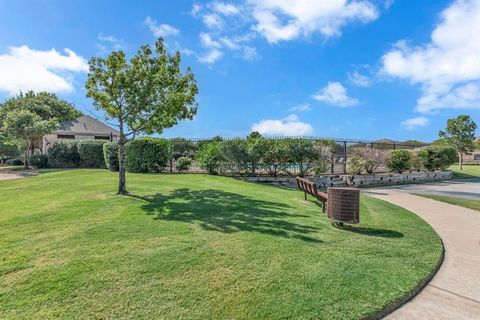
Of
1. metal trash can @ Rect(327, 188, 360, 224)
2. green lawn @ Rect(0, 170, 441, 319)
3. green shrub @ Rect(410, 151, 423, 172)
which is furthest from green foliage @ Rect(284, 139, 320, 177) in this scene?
green shrub @ Rect(410, 151, 423, 172)

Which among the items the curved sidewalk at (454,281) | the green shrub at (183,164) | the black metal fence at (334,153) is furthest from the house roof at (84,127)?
the curved sidewalk at (454,281)

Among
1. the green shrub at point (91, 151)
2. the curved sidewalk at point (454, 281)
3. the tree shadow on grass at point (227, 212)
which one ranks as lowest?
the curved sidewalk at point (454, 281)

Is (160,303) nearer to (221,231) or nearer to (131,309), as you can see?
(131,309)

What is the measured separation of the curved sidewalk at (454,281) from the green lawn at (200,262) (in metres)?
0.18

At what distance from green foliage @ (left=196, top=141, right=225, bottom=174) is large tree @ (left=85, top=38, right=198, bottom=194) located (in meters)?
5.46

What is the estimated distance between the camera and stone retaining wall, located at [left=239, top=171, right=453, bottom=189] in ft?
46.6

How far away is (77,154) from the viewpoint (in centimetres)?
2355

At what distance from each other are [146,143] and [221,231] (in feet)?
37.0

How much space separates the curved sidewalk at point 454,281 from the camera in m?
3.17

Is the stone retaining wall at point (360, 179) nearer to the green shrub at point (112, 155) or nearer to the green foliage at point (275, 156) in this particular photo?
the green foliage at point (275, 156)

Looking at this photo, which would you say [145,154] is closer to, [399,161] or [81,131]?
[399,161]

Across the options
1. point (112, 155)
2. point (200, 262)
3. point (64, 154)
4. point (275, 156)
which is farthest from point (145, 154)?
point (200, 262)

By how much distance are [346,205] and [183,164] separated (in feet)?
37.8

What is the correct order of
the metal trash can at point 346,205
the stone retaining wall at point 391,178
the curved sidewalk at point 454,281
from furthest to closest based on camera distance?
the stone retaining wall at point 391,178 → the metal trash can at point 346,205 → the curved sidewalk at point 454,281
